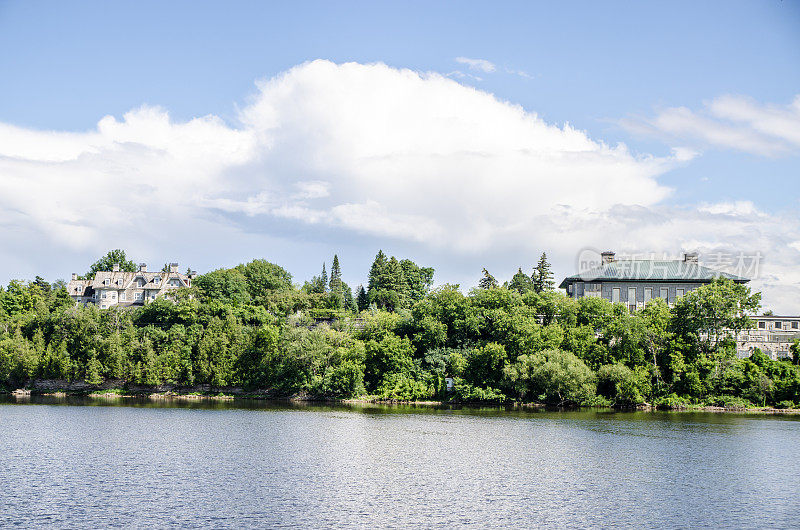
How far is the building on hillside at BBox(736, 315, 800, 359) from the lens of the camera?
8281 cm

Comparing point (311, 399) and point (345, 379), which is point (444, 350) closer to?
point (345, 379)

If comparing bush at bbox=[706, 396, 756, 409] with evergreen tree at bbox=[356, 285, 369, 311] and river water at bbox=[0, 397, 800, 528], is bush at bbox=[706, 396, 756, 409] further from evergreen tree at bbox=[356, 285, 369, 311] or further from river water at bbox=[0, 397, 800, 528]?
evergreen tree at bbox=[356, 285, 369, 311]

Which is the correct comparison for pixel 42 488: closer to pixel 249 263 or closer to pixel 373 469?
pixel 373 469

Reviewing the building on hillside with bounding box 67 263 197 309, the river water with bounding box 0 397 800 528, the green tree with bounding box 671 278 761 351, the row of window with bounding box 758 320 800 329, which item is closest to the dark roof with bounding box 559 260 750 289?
the row of window with bounding box 758 320 800 329

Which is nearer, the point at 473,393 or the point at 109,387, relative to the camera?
the point at 473,393

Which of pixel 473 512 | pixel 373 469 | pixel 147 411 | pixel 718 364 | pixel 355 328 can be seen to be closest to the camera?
pixel 473 512

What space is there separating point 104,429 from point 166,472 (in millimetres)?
17415

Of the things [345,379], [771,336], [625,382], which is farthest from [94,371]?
[771,336]

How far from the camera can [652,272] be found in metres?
98.6

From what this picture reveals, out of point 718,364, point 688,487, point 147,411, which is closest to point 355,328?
point 147,411

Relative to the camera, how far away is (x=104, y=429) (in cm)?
4894

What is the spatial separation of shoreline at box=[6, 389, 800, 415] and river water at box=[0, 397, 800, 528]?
13.7m

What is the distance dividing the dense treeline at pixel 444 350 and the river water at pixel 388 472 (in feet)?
49.2

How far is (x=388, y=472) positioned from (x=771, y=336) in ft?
220
